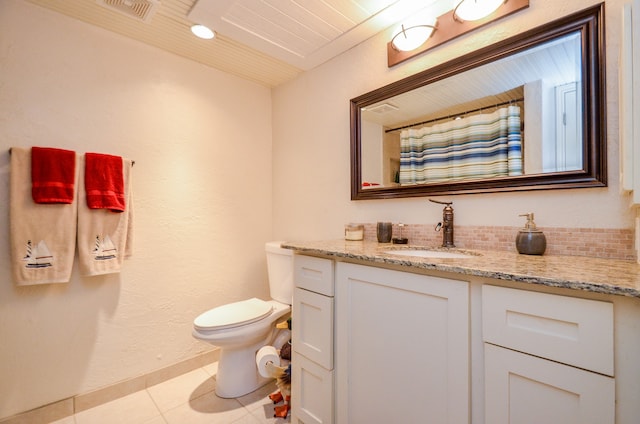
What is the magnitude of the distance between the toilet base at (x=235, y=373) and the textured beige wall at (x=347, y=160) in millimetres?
914

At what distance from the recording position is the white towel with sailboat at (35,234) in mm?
1401

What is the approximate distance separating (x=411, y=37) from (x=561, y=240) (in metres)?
1.20

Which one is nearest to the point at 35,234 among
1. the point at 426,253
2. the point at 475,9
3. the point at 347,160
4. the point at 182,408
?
the point at 182,408

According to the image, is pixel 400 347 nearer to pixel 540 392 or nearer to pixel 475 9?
pixel 540 392

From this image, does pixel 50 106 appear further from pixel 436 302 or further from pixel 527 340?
pixel 527 340

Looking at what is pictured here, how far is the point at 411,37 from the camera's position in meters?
1.49

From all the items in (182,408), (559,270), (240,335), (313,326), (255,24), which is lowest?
(182,408)

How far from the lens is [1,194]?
55.9 inches

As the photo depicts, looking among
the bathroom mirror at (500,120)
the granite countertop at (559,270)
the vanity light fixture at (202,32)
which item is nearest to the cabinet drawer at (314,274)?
the granite countertop at (559,270)

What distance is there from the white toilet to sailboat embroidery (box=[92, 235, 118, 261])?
63cm

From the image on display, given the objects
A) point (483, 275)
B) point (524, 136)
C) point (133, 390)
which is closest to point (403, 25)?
point (524, 136)

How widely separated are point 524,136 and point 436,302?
802 mm

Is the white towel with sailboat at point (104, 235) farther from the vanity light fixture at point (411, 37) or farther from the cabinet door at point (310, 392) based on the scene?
the vanity light fixture at point (411, 37)

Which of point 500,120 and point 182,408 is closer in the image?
point 500,120
